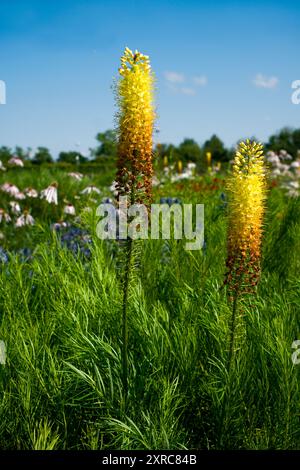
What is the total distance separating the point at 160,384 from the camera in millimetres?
2908

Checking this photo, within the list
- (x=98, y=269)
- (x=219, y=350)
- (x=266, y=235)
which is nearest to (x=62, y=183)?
(x=266, y=235)

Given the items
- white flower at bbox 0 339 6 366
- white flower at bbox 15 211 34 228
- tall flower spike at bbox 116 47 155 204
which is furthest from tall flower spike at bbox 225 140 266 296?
white flower at bbox 15 211 34 228

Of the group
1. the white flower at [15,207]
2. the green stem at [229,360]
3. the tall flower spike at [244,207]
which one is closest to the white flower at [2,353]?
the green stem at [229,360]

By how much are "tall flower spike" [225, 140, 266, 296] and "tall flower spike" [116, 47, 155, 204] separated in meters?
0.36

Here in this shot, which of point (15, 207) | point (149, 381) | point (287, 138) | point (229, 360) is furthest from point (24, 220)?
point (287, 138)

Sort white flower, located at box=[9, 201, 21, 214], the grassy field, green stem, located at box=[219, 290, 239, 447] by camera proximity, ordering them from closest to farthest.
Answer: green stem, located at box=[219, 290, 239, 447] → the grassy field → white flower, located at box=[9, 201, 21, 214]

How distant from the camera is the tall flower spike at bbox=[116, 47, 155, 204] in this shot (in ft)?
7.88

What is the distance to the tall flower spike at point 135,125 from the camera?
2.40 m

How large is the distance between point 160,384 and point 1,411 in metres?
0.80

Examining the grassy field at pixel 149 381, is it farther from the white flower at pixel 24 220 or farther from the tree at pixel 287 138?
the tree at pixel 287 138

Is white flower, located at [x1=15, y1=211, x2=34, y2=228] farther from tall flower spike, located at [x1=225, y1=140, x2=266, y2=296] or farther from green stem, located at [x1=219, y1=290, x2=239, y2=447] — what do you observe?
tall flower spike, located at [x1=225, y1=140, x2=266, y2=296]

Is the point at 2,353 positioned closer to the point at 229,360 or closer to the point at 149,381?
the point at 149,381
